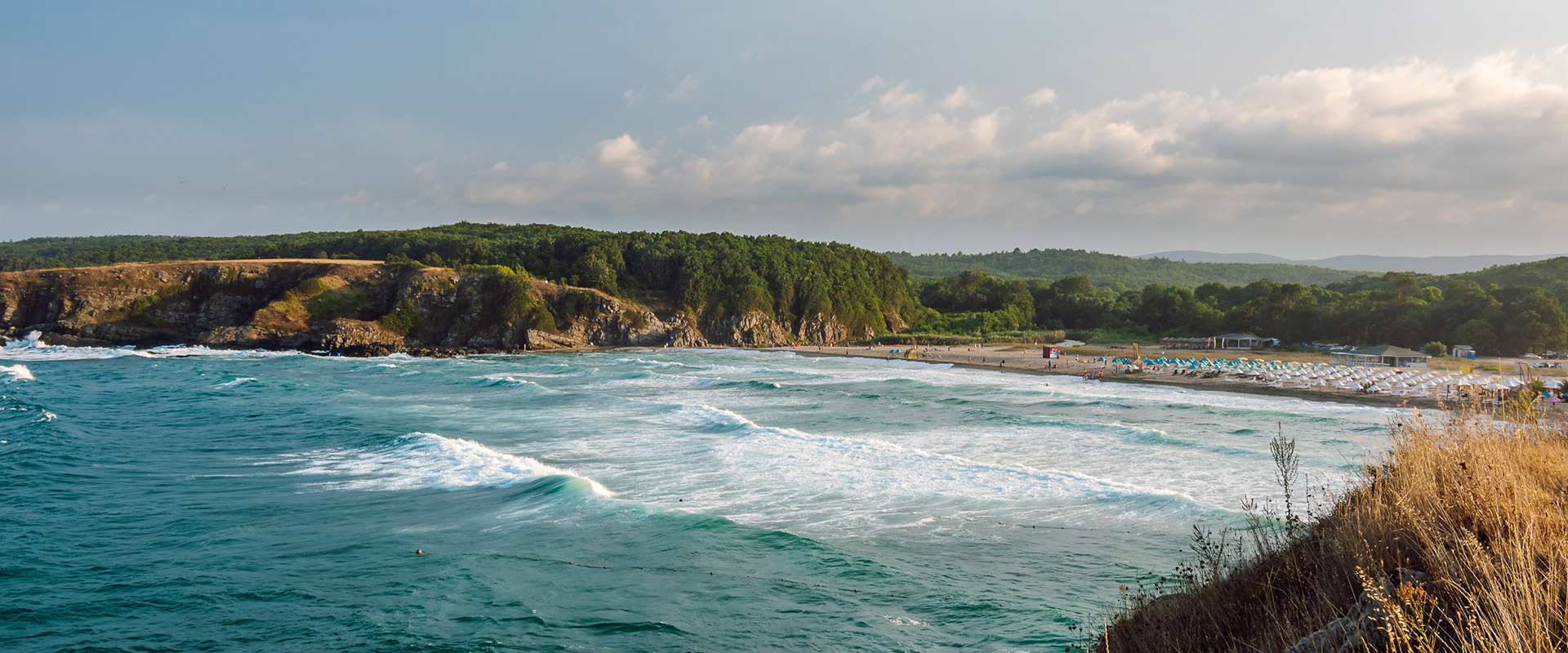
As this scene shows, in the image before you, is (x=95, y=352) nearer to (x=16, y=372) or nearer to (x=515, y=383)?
(x=16, y=372)

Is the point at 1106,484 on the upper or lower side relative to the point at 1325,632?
lower

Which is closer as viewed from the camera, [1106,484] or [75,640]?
[75,640]

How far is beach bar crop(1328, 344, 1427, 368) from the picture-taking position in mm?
52188

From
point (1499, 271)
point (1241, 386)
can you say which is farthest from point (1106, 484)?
point (1499, 271)

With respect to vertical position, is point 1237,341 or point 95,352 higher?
point 1237,341

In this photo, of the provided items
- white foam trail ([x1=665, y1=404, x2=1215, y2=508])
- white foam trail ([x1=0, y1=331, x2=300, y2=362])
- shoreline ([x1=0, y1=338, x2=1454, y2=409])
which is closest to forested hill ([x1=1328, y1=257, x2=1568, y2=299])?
shoreline ([x1=0, y1=338, x2=1454, y2=409])

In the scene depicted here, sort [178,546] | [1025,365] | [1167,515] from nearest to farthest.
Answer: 1. [178,546]
2. [1167,515]
3. [1025,365]

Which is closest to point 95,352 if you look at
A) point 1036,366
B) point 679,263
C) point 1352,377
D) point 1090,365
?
point 679,263

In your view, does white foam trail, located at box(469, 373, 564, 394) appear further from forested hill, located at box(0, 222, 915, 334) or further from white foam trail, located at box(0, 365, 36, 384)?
forested hill, located at box(0, 222, 915, 334)

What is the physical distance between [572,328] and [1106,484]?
221 ft

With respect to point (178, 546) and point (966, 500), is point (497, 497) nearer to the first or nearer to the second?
point (178, 546)

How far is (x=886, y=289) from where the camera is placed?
106500 millimetres

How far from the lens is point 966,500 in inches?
656

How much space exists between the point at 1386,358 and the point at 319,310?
8778cm
